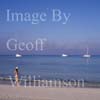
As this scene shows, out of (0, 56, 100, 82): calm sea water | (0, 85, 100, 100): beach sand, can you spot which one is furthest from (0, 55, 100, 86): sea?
(0, 85, 100, 100): beach sand

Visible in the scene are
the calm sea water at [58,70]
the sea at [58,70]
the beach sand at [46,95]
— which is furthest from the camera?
the calm sea water at [58,70]

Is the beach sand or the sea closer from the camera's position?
the beach sand

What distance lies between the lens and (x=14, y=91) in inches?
699

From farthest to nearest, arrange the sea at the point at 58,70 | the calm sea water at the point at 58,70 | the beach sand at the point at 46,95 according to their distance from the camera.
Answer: the calm sea water at the point at 58,70
the sea at the point at 58,70
the beach sand at the point at 46,95

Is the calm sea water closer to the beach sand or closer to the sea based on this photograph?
the sea

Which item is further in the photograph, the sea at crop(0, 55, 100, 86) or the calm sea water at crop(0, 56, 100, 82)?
the calm sea water at crop(0, 56, 100, 82)

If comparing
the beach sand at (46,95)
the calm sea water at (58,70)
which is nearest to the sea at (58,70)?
the calm sea water at (58,70)

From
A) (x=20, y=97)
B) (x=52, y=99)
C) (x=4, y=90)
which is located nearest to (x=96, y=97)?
(x=52, y=99)

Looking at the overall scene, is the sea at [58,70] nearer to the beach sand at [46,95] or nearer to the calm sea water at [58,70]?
the calm sea water at [58,70]

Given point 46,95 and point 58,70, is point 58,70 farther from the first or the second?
point 46,95

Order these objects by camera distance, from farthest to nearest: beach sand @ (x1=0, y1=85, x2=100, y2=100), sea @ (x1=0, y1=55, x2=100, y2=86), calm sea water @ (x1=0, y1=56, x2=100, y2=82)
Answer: calm sea water @ (x1=0, y1=56, x2=100, y2=82) → sea @ (x1=0, y1=55, x2=100, y2=86) → beach sand @ (x1=0, y1=85, x2=100, y2=100)

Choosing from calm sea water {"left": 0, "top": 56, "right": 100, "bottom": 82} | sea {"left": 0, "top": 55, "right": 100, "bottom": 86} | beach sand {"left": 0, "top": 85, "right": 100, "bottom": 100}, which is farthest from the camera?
calm sea water {"left": 0, "top": 56, "right": 100, "bottom": 82}

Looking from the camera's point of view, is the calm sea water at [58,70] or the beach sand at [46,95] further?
the calm sea water at [58,70]

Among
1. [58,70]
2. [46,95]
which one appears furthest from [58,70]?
[46,95]
